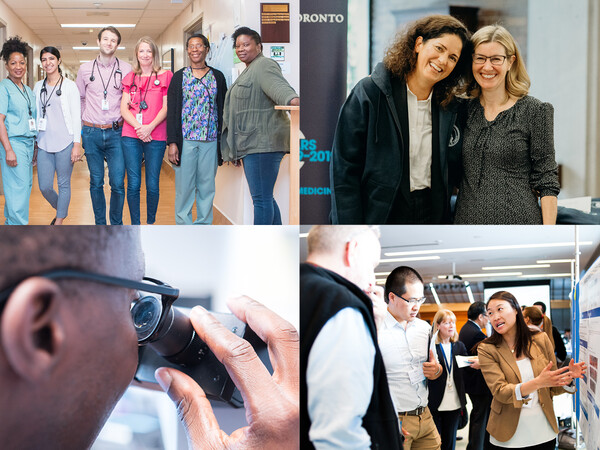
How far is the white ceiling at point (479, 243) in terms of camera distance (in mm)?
3283

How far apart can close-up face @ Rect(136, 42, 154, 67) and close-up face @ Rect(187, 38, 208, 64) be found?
7.4 inches

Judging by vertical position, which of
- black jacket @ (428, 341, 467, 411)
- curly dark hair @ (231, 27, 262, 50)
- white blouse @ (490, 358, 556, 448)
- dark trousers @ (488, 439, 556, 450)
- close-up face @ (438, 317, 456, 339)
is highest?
curly dark hair @ (231, 27, 262, 50)

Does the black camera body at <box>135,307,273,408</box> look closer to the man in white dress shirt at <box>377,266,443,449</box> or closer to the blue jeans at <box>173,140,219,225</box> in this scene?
the blue jeans at <box>173,140,219,225</box>

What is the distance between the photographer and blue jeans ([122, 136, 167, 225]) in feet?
11.1

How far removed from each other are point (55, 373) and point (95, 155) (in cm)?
106

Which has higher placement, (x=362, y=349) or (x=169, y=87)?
(x=169, y=87)

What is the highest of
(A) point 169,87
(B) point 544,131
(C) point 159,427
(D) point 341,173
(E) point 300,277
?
(A) point 169,87

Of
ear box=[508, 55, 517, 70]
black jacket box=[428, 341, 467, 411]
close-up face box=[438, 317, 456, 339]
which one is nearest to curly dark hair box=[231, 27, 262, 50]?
ear box=[508, 55, 517, 70]

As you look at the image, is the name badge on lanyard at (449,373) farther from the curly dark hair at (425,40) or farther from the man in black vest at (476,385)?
the curly dark hair at (425,40)

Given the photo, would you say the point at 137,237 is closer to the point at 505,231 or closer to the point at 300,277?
the point at 300,277

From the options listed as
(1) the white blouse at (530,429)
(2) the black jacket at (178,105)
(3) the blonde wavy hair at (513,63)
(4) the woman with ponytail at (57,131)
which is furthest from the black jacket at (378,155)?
(4) the woman with ponytail at (57,131)

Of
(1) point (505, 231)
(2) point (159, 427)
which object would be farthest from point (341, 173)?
(2) point (159, 427)

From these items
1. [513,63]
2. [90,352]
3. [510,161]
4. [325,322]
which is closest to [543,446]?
[325,322]

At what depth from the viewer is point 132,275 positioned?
3316 millimetres
